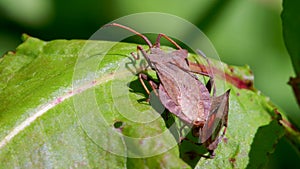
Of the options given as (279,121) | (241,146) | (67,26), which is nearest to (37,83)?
(241,146)

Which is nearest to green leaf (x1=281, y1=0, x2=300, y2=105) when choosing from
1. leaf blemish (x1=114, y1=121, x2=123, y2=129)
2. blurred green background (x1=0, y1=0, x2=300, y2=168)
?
leaf blemish (x1=114, y1=121, x2=123, y2=129)

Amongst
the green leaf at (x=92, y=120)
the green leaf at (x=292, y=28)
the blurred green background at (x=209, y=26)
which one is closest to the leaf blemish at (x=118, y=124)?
the green leaf at (x=92, y=120)

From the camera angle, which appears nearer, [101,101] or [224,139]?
[101,101]

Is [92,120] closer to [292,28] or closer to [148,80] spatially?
[148,80]

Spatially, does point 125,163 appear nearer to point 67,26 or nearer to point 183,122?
point 183,122

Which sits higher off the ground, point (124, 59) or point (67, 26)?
point (124, 59)

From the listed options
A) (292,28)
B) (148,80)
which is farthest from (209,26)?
(148,80)
